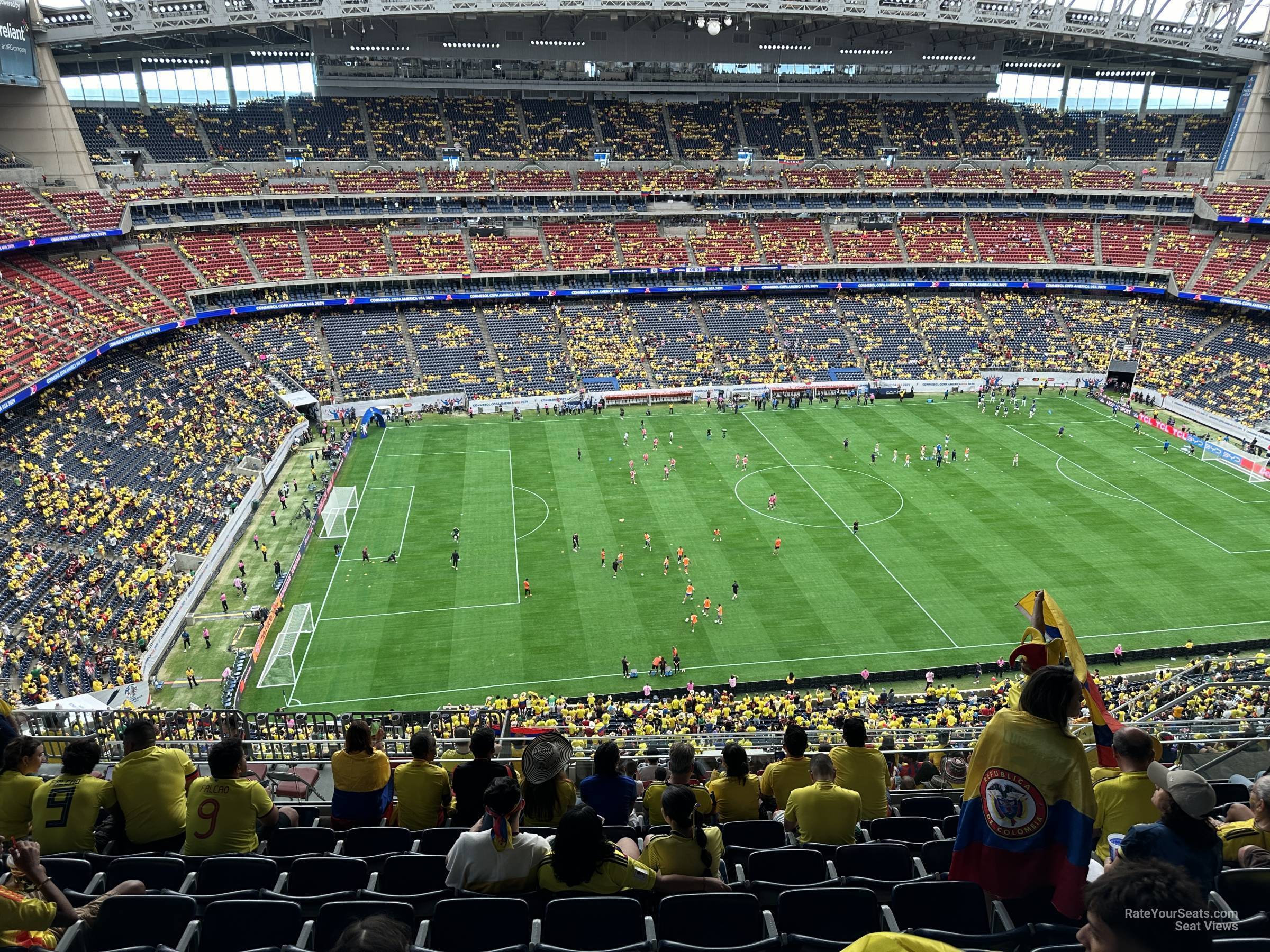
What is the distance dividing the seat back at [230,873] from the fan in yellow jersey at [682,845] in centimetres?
367

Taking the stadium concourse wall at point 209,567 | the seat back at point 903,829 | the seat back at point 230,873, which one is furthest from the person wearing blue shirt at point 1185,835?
the stadium concourse wall at point 209,567

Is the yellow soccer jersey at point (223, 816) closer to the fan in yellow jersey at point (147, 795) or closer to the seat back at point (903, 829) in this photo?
the fan in yellow jersey at point (147, 795)

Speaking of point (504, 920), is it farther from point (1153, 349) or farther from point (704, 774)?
point (1153, 349)

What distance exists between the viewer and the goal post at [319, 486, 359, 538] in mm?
44906

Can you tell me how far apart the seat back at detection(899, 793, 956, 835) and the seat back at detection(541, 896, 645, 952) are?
5689mm

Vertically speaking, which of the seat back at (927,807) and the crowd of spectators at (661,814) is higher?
the crowd of spectators at (661,814)

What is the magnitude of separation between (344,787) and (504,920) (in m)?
4.10

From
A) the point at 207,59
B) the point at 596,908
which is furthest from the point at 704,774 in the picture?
the point at 207,59

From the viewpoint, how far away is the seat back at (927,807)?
37.4 ft

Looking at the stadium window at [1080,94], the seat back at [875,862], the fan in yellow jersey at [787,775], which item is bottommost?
the fan in yellow jersey at [787,775]

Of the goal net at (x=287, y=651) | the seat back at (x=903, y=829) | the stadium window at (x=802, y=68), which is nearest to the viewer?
the seat back at (x=903, y=829)

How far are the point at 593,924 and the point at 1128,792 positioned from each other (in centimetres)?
467

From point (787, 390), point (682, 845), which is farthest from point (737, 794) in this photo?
point (787, 390)

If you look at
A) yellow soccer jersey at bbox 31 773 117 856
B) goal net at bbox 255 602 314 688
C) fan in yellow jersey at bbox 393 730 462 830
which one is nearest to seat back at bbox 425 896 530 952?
fan in yellow jersey at bbox 393 730 462 830
